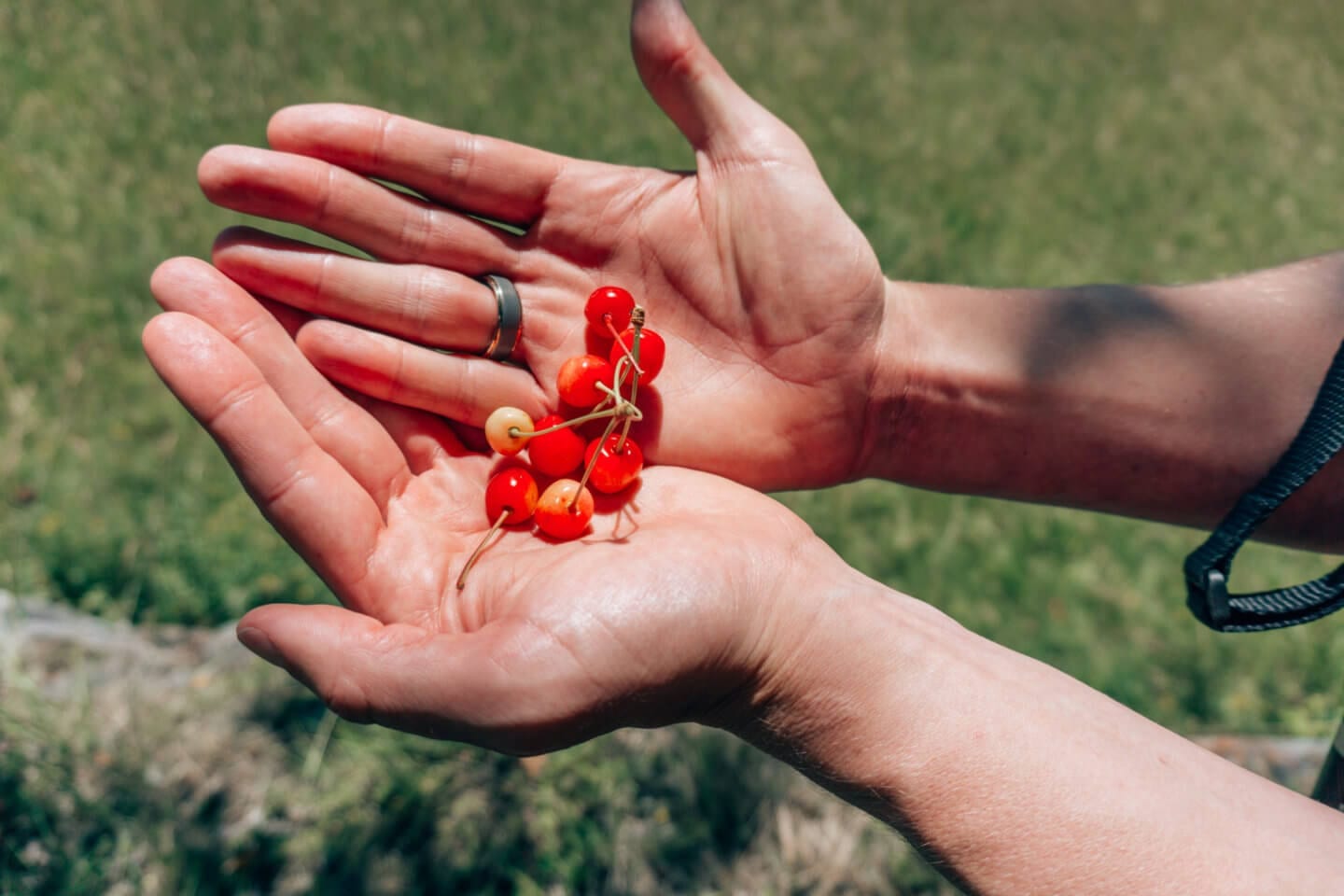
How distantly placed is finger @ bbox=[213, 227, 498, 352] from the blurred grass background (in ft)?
4.40

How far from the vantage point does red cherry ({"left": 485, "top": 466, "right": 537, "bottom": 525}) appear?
251cm

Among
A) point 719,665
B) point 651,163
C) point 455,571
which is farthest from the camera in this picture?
point 651,163

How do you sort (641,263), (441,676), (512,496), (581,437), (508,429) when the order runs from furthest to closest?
(641,263) < (581,437) < (508,429) < (512,496) < (441,676)

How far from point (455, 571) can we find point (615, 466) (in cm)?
47

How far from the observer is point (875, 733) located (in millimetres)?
2107

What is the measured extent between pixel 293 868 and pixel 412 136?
6.89 feet

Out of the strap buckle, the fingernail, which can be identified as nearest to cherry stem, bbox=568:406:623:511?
the fingernail

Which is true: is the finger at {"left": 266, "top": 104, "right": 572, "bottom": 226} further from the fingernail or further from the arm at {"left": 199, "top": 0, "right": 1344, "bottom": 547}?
the fingernail

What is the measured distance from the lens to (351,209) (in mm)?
2764

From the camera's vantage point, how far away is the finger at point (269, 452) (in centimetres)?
226

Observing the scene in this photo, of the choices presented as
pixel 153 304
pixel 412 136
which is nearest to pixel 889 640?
pixel 412 136

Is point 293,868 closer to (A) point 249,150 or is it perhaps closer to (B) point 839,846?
(B) point 839,846

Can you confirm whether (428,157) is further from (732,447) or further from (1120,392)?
(1120,392)

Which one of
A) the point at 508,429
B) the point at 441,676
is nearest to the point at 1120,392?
the point at 508,429
